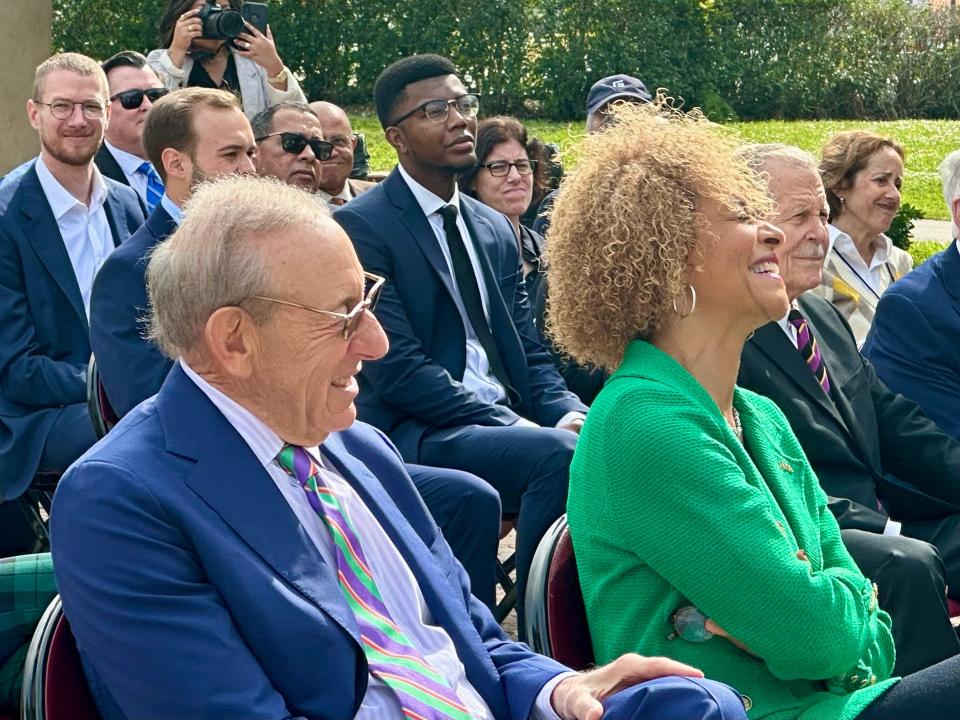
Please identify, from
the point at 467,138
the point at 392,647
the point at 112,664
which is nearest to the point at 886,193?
the point at 467,138

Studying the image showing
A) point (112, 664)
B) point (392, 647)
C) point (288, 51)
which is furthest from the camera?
point (288, 51)

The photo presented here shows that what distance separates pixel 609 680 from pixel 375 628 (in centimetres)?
44

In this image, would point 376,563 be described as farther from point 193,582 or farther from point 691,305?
point 691,305

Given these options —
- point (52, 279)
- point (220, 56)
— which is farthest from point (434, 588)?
point (220, 56)

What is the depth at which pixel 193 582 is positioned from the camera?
2.24 metres

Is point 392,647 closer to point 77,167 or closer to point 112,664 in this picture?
point 112,664

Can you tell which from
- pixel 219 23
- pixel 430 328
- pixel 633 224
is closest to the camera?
pixel 633 224

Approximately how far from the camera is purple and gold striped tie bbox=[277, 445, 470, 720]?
2432 mm

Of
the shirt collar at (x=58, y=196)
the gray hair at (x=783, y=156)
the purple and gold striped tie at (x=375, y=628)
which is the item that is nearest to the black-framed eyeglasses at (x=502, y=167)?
the shirt collar at (x=58, y=196)

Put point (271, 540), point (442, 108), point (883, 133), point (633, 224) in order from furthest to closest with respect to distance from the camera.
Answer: point (883, 133) → point (442, 108) → point (633, 224) → point (271, 540)

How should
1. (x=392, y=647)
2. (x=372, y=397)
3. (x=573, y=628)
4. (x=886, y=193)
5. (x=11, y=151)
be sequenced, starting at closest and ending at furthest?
(x=392, y=647), (x=573, y=628), (x=372, y=397), (x=886, y=193), (x=11, y=151)

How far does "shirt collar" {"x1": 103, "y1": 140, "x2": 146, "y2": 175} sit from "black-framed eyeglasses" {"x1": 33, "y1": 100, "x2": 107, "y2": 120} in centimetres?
72

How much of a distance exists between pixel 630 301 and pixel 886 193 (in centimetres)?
368

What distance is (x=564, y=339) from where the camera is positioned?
10.6 feet
